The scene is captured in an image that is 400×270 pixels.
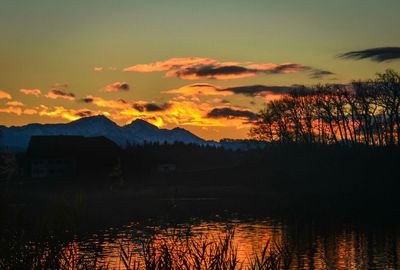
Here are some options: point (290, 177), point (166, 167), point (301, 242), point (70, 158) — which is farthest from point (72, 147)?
point (301, 242)

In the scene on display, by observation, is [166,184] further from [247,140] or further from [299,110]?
[299,110]

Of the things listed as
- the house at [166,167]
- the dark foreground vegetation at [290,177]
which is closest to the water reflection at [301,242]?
the dark foreground vegetation at [290,177]

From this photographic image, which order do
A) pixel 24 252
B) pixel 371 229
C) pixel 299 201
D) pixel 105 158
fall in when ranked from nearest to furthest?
1. pixel 24 252
2. pixel 371 229
3. pixel 299 201
4. pixel 105 158

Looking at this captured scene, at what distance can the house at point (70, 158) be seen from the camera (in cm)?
12169

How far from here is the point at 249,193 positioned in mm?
116562

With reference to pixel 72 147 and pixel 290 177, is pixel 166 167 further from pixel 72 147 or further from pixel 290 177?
pixel 290 177

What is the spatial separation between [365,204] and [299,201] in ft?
36.7

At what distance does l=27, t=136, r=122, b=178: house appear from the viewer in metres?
122

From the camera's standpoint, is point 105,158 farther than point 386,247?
Yes

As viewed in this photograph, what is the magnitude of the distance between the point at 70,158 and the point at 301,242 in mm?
80713

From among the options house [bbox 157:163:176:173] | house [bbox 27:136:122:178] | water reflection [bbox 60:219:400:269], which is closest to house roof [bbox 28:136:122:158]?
house [bbox 27:136:122:178]

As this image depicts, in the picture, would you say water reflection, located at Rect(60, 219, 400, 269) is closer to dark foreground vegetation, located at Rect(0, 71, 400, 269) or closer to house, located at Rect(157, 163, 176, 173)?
dark foreground vegetation, located at Rect(0, 71, 400, 269)

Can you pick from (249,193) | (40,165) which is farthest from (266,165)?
(40,165)

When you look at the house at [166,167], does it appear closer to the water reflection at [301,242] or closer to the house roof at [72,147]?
the house roof at [72,147]
